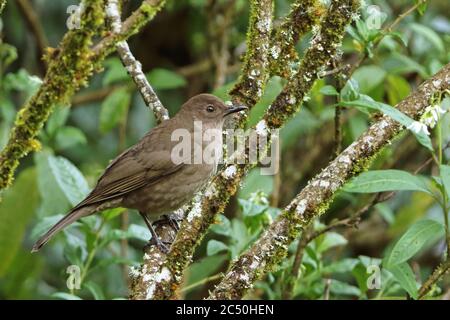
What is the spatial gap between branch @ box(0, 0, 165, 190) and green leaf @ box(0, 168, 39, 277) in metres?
2.76

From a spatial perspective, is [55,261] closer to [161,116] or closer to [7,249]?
[7,249]

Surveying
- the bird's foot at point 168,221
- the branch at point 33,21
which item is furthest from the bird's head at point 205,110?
the branch at point 33,21

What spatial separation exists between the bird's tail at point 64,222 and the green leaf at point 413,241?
73.0 inches

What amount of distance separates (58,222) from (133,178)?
647mm

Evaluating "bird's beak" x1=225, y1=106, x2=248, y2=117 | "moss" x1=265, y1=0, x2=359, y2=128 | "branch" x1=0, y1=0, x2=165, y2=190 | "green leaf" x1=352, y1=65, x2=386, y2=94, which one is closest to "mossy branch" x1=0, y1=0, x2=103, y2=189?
"branch" x1=0, y1=0, x2=165, y2=190

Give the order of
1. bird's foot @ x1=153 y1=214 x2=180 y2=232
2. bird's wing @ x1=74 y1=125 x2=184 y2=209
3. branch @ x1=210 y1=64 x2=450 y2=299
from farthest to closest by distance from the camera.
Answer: bird's wing @ x1=74 y1=125 x2=184 y2=209, bird's foot @ x1=153 y1=214 x2=180 y2=232, branch @ x1=210 y1=64 x2=450 y2=299

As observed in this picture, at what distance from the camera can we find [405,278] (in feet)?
12.9

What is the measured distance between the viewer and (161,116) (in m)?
4.57

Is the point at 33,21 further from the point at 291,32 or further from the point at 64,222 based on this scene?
the point at 291,32

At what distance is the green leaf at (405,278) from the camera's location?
12.8 feet

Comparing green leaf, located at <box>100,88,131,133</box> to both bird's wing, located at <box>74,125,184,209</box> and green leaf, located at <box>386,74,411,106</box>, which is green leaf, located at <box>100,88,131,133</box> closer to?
bird's wing, located at <box>74,125,184,209</box>

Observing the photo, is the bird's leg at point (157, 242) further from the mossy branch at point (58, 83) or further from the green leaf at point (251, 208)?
the mossy branch at point (58, 83)

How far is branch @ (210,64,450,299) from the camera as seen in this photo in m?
3.12
